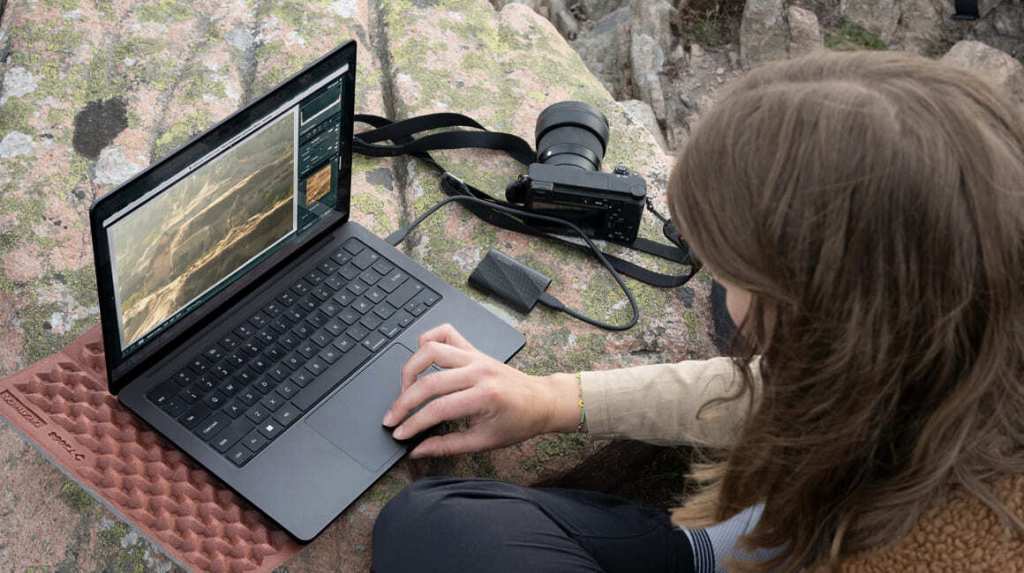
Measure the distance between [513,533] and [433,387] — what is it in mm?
285

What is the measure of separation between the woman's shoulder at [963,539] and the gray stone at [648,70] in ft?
8.97

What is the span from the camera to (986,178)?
1121mm

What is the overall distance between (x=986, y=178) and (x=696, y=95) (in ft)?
9.89

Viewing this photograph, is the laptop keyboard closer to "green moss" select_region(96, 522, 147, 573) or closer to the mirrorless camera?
"green moss" select_region(96, 522, 147, 573)

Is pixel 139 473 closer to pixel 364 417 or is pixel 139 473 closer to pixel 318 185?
pixel 364 417

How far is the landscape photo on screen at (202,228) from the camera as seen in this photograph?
1.53 metres

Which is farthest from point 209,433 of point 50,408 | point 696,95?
point 696,95

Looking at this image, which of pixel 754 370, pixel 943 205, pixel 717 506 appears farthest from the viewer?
pixel 754 370

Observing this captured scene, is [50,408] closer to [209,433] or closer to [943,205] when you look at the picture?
[209,433]

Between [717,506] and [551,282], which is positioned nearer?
[717,506]

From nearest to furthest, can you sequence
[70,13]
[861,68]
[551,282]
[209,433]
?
[861,68] → [209,433] → [551,282] → [70,13]

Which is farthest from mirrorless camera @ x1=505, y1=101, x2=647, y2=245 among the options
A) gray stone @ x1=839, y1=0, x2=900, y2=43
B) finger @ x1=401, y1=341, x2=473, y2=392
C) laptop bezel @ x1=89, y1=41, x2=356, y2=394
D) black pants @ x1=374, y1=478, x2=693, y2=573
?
gray stone @ x1=839, y1=0, x2=900, y2=43

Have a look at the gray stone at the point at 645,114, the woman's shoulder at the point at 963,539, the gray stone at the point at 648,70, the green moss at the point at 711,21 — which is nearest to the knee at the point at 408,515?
the woman's shoulder at the point at 963,539

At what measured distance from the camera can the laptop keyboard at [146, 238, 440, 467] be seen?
1696mm
